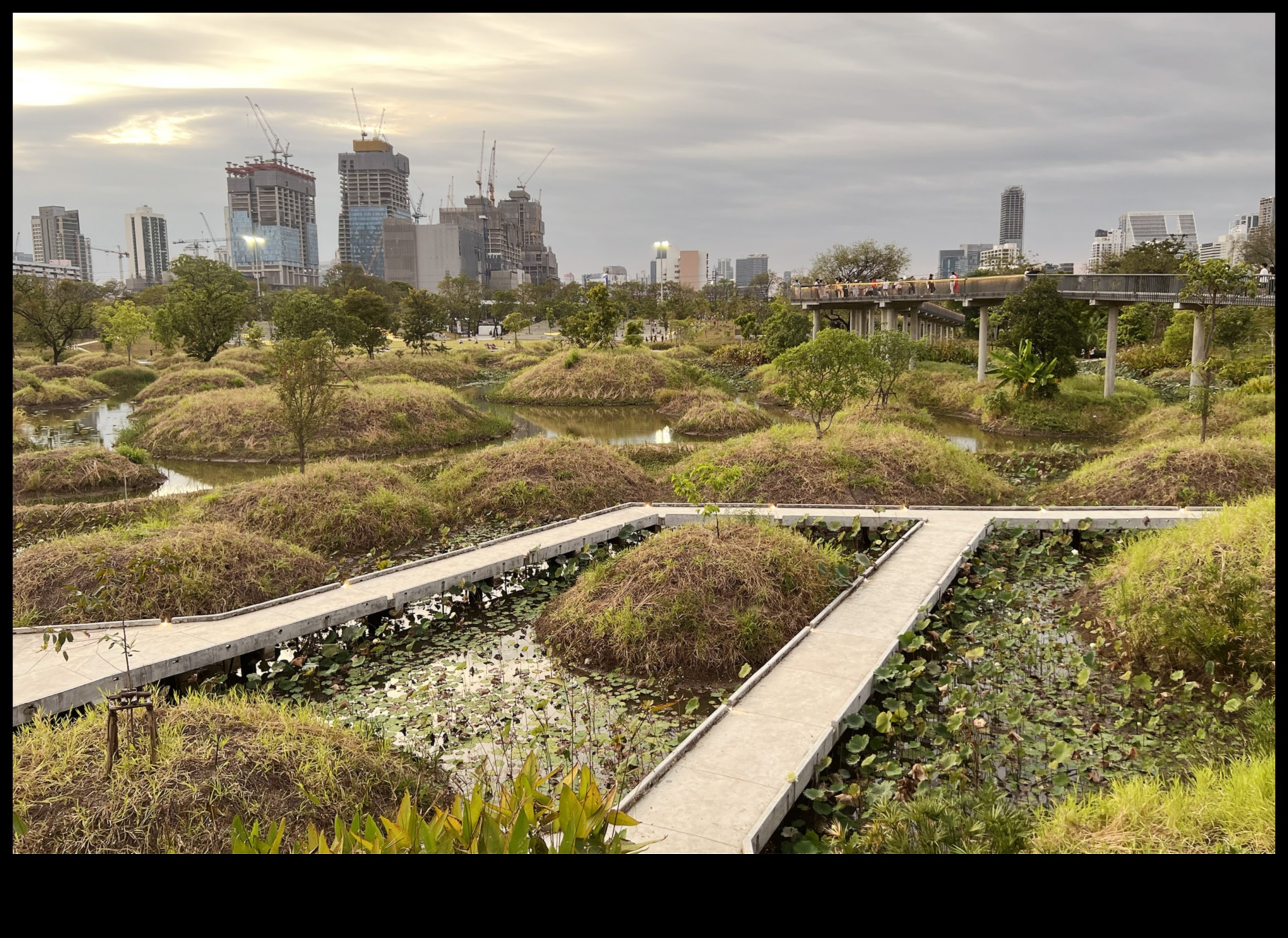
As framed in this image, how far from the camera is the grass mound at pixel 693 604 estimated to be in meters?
8.60

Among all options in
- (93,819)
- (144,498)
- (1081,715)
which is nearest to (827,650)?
(1081,715)

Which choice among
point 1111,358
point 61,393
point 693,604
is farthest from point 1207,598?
point 61,393

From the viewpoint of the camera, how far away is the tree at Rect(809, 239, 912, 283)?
6994 cm

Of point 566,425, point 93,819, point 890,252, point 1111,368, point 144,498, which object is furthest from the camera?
point 890,252

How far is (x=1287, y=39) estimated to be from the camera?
258 centimetres

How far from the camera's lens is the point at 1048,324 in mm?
26000

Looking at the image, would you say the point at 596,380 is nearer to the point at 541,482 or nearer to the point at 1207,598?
the point at 541,482

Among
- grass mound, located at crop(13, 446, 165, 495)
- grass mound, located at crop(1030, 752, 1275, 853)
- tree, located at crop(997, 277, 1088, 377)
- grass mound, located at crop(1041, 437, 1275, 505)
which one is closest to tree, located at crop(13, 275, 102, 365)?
grass mound, located at crop(13, 446, 165, 495)

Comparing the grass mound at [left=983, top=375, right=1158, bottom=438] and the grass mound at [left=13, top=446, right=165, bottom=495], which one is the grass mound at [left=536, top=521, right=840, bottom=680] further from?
the grass mound at [left=983, top=375, right=1158, bottom=438]

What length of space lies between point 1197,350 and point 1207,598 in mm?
18157

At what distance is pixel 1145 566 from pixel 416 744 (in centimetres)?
742

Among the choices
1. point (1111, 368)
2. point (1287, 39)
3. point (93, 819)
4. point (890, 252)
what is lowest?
point (93, 819)

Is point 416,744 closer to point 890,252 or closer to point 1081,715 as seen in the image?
point 1081,715

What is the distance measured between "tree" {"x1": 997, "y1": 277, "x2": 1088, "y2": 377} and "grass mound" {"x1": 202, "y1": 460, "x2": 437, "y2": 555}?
19.5m
